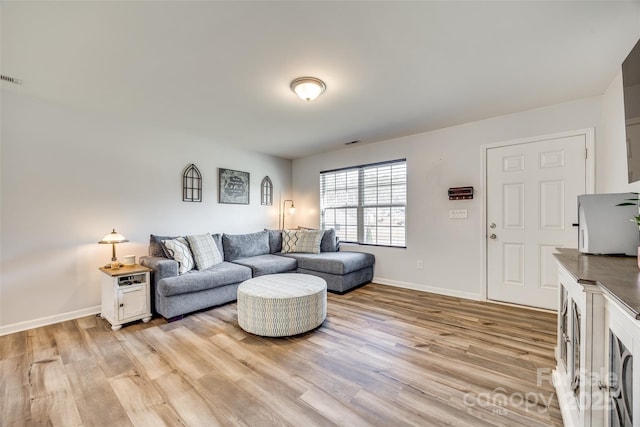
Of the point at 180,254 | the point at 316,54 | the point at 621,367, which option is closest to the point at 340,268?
the point at 180,254

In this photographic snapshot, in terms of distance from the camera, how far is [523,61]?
2.06m

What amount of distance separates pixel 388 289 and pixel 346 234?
1269mm

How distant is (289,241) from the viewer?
15.3 ft

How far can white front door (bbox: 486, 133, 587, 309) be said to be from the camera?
286cm

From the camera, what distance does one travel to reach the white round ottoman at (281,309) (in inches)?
95.0

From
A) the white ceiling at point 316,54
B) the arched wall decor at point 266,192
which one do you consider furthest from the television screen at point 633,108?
the arched wall decor at point 266,192

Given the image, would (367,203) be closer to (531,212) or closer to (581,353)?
(531,212)

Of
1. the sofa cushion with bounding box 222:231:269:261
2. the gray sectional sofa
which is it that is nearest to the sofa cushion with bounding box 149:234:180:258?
the gray sectional sofa

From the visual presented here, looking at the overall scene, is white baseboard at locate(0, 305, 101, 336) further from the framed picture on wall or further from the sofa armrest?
the framed picture on wall

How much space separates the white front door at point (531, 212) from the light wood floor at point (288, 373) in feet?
1.36

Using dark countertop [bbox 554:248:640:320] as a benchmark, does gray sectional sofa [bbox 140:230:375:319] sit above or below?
below

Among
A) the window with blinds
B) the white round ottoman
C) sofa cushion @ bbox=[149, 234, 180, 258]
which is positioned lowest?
the white round ottoman

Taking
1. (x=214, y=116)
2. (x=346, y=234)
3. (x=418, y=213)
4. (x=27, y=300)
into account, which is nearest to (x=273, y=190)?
(x=346, y=234)

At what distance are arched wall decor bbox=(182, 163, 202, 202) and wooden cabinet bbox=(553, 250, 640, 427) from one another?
412 centimetres
